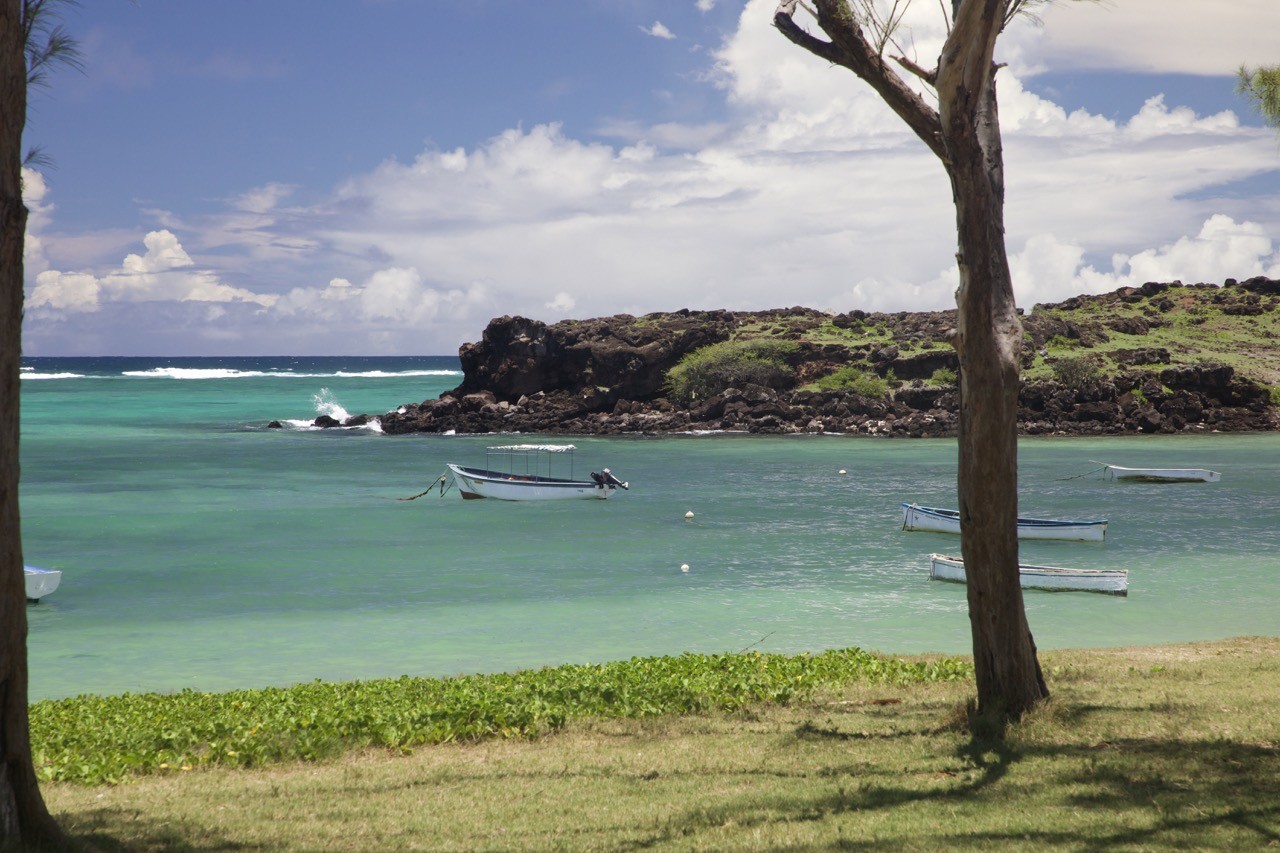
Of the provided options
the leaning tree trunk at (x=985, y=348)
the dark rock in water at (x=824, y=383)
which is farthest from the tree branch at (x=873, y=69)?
the dark rock in water at (x=824, y=383)

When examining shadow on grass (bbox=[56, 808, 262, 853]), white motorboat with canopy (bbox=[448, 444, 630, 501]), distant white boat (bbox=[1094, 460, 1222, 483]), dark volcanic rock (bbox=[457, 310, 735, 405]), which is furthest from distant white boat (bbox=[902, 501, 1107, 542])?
dark volcanic rock (bbox=[457, 310, 735, 405])

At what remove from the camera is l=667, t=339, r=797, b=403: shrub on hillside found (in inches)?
3359

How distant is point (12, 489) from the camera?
5.85 meters

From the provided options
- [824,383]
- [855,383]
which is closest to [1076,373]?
[855,383]

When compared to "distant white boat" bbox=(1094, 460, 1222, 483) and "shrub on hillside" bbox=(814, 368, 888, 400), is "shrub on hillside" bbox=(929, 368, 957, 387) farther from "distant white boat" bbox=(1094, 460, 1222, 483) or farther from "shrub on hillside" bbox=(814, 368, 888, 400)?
"distant white boat" bbox=(1094, 460, 1222, 483)

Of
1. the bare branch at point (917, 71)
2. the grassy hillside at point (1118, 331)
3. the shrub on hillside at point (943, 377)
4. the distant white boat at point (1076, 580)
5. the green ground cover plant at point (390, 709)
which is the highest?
the grassy hillside at point (1118, 331)

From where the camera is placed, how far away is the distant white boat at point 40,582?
22.6m

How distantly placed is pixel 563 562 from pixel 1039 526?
535 inches

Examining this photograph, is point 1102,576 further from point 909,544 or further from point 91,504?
point 91,504

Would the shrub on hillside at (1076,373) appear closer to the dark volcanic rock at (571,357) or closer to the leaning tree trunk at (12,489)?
the dark volcanic rock at (571,357)

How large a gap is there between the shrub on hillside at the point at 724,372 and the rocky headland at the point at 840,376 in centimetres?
11

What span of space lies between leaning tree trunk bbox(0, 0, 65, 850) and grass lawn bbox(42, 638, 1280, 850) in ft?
1.55

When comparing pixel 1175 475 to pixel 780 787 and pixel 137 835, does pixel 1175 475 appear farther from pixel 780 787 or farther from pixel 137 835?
pixel 137 835

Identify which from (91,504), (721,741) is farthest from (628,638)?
(91,504)
